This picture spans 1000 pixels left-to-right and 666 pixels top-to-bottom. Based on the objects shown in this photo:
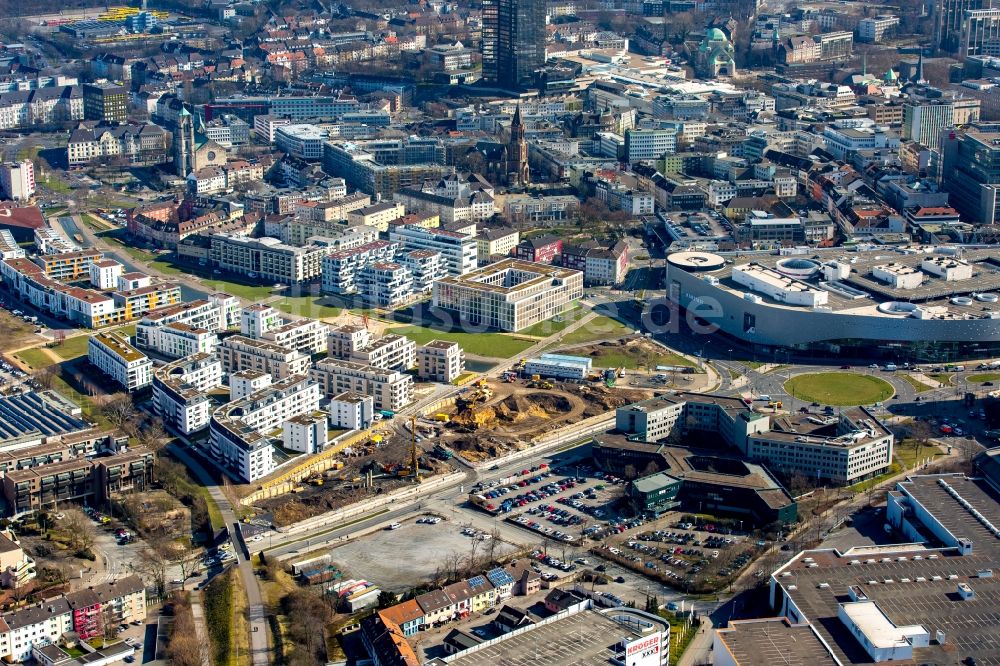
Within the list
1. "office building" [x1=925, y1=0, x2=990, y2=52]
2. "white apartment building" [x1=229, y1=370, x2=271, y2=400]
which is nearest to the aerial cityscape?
"white apartment building" [x1=229, y1=370, x2=271, y2=400]

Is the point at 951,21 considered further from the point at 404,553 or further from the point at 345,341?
the point at 404,553

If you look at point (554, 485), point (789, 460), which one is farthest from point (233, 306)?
point (789, 460)

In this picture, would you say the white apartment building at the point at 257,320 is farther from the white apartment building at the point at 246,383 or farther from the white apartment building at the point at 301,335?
the white apartment building at the point at 246,383

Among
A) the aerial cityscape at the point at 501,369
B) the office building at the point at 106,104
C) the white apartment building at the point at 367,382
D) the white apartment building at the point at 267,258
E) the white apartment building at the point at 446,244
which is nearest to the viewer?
the aerial cityscape at the point at 501,369

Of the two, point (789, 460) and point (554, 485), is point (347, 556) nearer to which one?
point (554, 485)

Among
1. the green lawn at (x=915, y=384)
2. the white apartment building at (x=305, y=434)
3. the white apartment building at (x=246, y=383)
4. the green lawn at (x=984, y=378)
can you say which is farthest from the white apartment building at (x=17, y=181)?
the green lawn at (x=984, y=378)

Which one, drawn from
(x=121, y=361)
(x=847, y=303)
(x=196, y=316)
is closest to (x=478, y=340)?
(x=196, y=316)

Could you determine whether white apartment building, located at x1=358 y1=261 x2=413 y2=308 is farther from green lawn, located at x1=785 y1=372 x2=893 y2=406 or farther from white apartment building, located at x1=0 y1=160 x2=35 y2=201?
white apartment building, located at x1=0 y1=160 x2=35 y2=201
